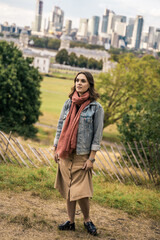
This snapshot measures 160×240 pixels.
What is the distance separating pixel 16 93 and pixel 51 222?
20.1 m

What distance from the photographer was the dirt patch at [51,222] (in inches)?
146

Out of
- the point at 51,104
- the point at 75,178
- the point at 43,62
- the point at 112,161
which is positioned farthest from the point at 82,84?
the point at 43,62

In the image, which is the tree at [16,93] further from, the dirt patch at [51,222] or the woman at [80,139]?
the woman at [80,139]

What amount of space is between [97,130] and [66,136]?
373 mm

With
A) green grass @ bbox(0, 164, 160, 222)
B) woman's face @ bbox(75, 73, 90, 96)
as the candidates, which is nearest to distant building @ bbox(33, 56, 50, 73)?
green grass @ bbox(0, 164, 160, 222)

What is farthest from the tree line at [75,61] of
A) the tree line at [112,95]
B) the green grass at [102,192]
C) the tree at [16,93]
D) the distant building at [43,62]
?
the green grass at [102,192]

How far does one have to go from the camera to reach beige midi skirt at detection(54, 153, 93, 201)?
3.65 meters

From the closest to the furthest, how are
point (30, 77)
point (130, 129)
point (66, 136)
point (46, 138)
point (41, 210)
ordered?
point (66, 136) → point (41, 210) → point (130, 129) → point (30, 77) → point (46, 138)

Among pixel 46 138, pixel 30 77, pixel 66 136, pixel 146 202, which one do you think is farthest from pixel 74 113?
pixel 46 138

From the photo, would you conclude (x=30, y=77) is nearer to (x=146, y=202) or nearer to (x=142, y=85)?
(x=142, y=85)

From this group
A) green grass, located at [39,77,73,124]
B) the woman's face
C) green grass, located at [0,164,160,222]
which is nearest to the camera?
the woman's face

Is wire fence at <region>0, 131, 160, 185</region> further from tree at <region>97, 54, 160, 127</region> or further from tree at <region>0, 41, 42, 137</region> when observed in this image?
tree at <region>97, 54, 160, 127</region>

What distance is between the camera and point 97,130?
12.0 ft

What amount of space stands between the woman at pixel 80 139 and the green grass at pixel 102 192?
4.82 feet
